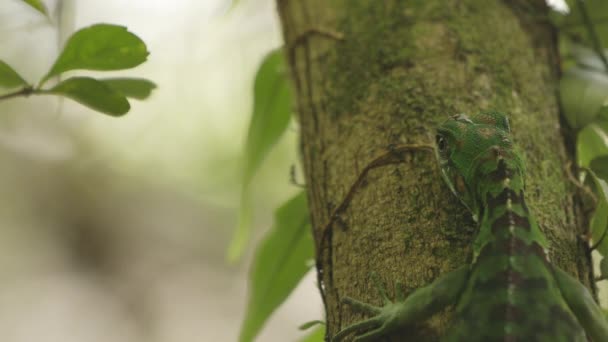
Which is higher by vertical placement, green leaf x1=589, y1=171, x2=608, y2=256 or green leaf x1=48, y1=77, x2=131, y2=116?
green leaf x1=48, y1=77, x2=131, y2=116

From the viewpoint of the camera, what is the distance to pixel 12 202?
31.7ft

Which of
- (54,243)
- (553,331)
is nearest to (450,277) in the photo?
(553,331)

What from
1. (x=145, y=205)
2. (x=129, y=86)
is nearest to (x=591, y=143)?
(x=129, y=86)

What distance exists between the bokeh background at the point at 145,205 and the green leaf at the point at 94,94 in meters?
4.81

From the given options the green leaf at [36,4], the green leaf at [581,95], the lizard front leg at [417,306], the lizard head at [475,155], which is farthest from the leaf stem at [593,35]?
the green leaf at [36,4]

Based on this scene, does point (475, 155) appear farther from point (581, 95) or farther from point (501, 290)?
point (581, 95)

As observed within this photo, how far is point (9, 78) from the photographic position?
2.43 m

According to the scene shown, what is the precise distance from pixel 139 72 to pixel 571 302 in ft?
20.6

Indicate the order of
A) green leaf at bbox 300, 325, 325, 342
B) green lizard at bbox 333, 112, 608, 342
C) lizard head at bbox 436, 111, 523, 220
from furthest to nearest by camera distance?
green leaf at bbox 300, 325, 325, 342 → lizard head at bbox 436, 111, 523, 220 → green lizard at bbox 333, 112, 608, 342

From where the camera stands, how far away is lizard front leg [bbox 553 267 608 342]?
2.27 m

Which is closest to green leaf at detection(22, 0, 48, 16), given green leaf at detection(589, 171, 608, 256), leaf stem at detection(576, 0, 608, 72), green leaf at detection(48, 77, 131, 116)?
green leaf at detection(48, 77, 131, 116)

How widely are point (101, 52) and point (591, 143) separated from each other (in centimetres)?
245

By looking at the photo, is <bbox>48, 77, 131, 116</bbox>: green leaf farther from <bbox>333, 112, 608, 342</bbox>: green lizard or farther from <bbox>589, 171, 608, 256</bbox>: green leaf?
<bbox>589, 171, 608, 256</bbox>: green leaf

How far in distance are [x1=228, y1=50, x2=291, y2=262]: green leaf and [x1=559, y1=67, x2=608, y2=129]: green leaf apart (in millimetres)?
1595
